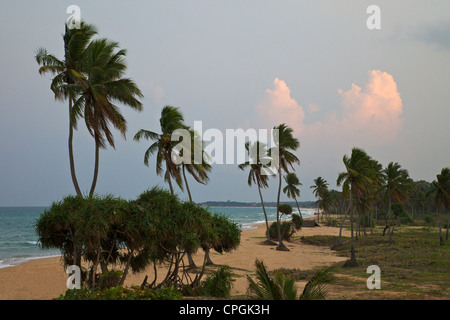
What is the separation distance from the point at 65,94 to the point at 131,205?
710 centimetres

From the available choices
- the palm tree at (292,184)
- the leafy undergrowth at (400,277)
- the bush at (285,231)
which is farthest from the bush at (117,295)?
the palm tree at (292,184)

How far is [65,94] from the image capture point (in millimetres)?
16297

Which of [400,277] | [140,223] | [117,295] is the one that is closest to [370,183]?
[400,277]

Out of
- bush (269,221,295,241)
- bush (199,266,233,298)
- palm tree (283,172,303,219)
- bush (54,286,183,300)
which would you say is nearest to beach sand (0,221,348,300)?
bush (199,266,233,298)

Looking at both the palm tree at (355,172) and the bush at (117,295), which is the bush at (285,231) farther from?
the bush at (117,295)

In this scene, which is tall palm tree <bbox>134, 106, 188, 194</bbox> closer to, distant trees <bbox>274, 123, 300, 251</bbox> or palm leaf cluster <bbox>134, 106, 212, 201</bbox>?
palm leaf cluster <bbox>134, 106, 212, 201</bbox>

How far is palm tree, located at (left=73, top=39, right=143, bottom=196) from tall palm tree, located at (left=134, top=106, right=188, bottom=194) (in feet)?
17.7

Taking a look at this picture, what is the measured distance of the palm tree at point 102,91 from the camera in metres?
16.6

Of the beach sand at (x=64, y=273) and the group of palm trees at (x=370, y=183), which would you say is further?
the group of palm trees at (x=370, y=183)

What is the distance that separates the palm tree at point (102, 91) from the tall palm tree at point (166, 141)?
5.38 metres

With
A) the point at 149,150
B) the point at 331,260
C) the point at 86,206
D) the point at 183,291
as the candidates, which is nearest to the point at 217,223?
the point at 183,291

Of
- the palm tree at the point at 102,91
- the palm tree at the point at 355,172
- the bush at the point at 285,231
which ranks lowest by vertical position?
the bush at the point at 285,231

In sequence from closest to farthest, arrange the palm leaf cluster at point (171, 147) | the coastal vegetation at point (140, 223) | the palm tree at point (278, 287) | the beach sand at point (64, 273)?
the palm tree at point (278, 287), the coastal vegetation at point (140, 223), the beach sand at point (64, 273), the palm leaf cluster at point (171, 147)
